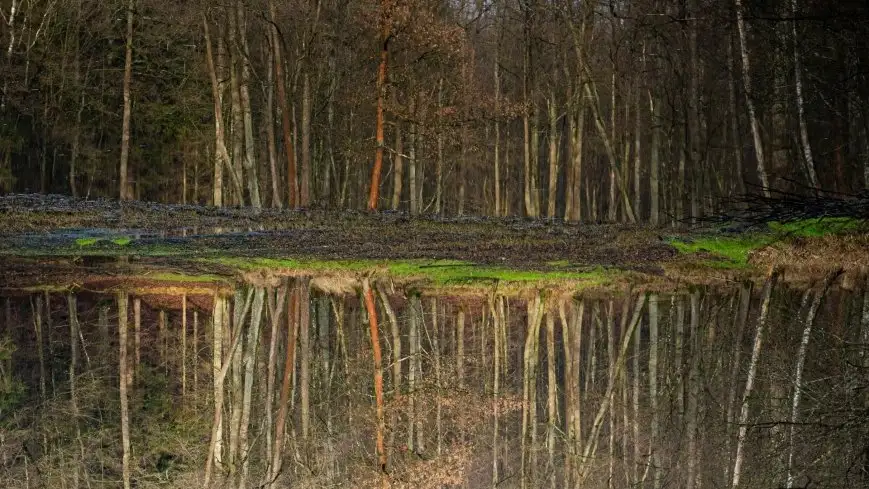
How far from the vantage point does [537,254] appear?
1559 centimetres

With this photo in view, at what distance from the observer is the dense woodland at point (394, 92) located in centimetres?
2467

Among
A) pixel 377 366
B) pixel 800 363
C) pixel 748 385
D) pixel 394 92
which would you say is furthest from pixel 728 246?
pixel 394 92

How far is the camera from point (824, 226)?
46.2ft

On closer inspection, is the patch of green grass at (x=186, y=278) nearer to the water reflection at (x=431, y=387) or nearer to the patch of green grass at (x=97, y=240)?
the water reflection at (x=431, y=387)

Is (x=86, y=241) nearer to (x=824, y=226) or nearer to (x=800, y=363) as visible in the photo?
(x=800, y=363)

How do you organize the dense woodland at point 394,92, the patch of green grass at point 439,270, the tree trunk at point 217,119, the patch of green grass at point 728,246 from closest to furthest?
1. the patch of green grass at point 439,270
2. the patch of green grass at point 728,246
3. the dense woodland at point 394,92
4. the tree trunk at point 217,119

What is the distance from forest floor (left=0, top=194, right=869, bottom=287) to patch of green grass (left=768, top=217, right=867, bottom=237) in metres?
0.02

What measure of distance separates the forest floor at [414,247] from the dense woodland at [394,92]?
433 centimetres

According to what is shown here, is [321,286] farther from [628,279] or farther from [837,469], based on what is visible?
[837,469]

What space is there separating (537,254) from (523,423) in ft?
16.8

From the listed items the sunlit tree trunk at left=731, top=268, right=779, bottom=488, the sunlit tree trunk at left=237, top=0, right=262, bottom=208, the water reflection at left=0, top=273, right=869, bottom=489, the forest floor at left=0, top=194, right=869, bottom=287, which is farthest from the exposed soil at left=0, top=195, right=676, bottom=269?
the sunlit tree trunk at left=237, top=0, right=262, bottom=208

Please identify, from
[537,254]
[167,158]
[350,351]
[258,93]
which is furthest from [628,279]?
[167,158]

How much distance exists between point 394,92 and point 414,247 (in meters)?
9.83

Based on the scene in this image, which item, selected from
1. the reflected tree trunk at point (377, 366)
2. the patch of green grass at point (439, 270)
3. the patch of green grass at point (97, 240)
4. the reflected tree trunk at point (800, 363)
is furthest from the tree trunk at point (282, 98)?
the reflected tree trunk at point (800, 363)
